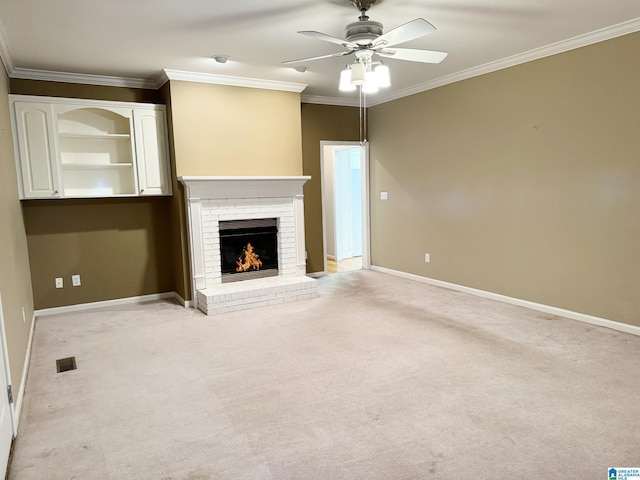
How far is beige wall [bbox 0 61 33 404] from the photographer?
2.69m

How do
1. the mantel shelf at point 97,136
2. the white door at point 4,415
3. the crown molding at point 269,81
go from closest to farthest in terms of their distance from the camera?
the white door at point 4,415 < the crown molding at point 269,81 < the mantel shelf at point 97,136

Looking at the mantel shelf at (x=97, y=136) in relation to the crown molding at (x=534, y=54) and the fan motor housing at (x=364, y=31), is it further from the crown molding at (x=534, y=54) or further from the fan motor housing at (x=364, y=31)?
the crown molding at (x=534, y=54)

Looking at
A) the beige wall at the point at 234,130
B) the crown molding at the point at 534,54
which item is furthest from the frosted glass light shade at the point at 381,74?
the beige wall at the point at 234,130

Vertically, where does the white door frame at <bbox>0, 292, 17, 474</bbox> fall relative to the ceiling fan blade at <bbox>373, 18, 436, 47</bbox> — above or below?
below

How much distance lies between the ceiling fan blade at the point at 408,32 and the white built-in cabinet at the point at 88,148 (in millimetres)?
3006

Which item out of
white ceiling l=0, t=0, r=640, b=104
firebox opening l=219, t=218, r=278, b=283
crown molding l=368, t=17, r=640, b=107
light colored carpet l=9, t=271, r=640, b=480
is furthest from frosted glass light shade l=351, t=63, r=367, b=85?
firebox opening l=219, t=218, r=278, b=283

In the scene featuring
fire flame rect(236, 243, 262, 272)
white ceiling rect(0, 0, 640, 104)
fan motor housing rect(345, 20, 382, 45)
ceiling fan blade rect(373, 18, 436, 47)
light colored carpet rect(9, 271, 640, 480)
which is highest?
white ceiling rect(0, 0, 640, 104)

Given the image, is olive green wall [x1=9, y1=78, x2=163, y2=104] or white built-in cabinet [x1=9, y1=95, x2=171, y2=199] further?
olive green wall [x1=9, y1=78, x2=163, y2=104]

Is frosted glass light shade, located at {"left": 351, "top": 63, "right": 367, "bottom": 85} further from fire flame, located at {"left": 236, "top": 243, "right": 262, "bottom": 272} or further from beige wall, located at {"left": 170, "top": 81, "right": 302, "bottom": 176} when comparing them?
fire flame, located at {"left": 236, "top": 243, "right": 262, "bottom": 272}

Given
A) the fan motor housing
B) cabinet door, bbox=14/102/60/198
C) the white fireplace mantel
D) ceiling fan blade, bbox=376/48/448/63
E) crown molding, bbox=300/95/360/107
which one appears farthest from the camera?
crown molding, bbox=300/95/360/107

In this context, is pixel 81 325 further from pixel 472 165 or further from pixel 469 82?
pixel 469 82

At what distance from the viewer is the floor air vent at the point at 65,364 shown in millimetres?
3268

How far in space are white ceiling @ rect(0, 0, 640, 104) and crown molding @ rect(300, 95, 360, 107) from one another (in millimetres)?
1248

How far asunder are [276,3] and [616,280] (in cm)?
360
